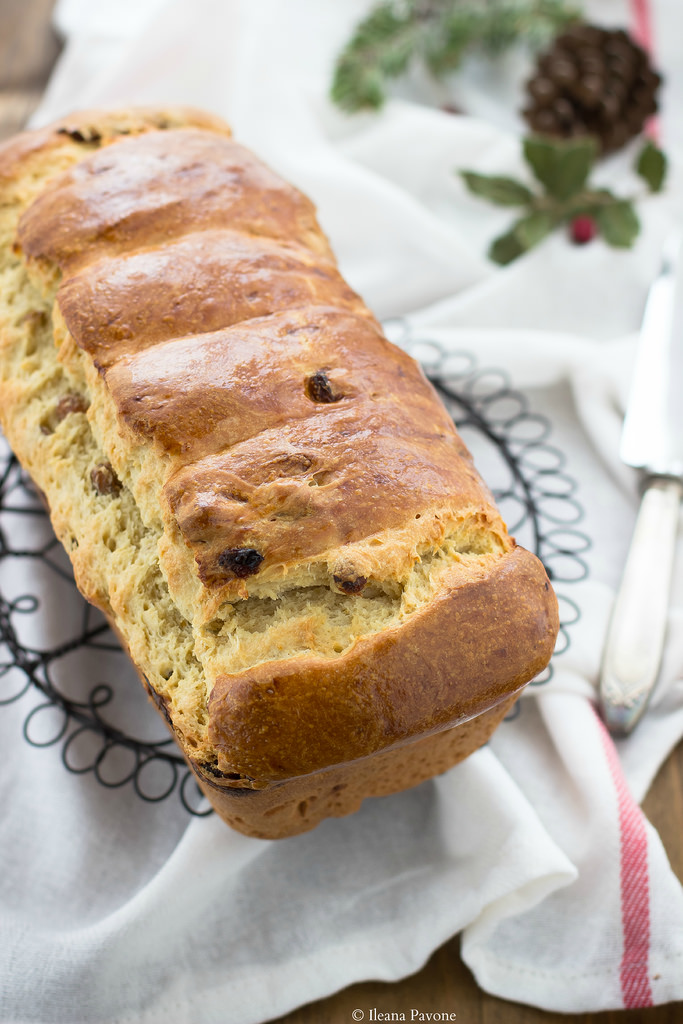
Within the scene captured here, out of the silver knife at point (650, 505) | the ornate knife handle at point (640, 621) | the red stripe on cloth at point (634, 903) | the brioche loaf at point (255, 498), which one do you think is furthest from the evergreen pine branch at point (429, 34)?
the red stripe on cloth at point (634, 903)

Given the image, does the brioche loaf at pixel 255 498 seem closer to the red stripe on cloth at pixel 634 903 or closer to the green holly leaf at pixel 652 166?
the red stripe on cloth at pixel 634 903

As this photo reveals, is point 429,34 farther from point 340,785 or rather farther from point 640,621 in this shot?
point 340,785

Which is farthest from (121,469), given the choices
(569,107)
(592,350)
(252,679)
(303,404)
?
(569,107)

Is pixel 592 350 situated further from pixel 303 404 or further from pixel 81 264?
pixel 81 264

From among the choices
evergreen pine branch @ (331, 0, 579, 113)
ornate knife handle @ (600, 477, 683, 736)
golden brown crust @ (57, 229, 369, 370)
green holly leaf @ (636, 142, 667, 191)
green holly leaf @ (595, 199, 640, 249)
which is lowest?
ornate knife handle @ (600, 477, 683, 736)

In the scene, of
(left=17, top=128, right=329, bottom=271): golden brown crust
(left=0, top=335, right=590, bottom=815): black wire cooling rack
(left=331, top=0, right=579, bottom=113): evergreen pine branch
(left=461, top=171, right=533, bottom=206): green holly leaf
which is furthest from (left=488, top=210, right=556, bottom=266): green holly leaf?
(left=17, top=128, right=329, bottom=271): golden brown crust

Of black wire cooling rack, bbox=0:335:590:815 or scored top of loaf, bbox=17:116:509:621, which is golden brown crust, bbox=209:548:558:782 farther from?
black wire cooling rack, bbox=0:335:590:815

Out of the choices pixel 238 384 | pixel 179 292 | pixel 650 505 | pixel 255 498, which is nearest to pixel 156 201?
pixel 179 292
